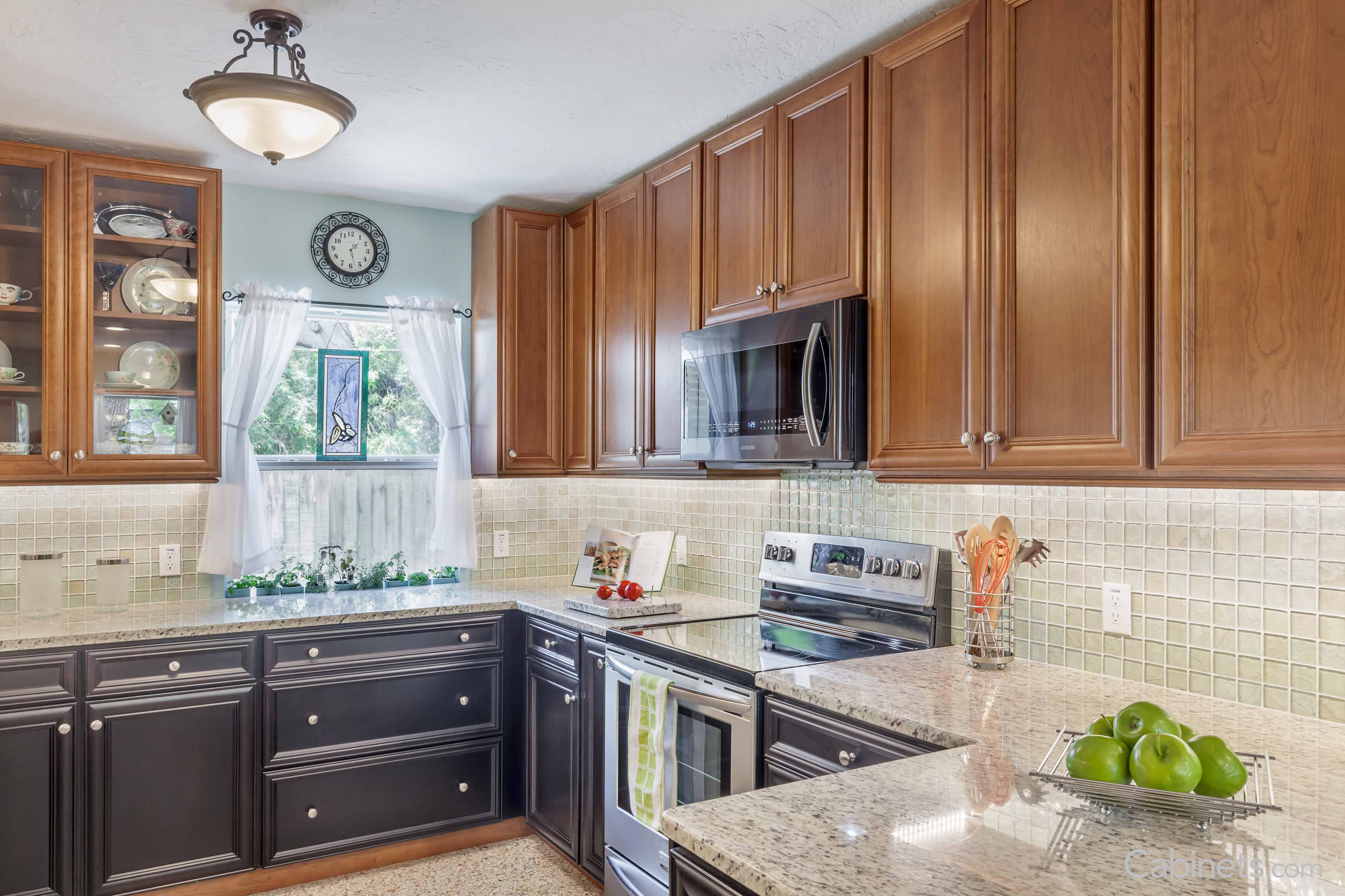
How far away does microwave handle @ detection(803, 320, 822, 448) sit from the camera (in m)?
2.28

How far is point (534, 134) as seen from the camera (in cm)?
293

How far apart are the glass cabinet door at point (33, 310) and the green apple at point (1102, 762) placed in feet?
10.1

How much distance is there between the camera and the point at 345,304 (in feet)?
12.0

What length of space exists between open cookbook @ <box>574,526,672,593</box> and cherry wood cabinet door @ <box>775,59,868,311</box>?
44.4 inches

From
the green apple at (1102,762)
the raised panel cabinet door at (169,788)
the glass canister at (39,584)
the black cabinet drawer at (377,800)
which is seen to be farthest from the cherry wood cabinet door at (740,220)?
the glass canister at (39,584)

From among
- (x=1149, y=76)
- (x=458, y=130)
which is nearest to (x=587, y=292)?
(x=458, y=130)

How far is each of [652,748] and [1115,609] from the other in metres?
1.27

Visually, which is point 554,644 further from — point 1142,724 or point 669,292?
point 1142,724

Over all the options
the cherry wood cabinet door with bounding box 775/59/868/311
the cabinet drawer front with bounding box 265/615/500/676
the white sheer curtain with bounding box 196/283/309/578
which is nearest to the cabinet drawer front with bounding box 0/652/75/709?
the cabinet drawer front with bounding box 265/615/500/676

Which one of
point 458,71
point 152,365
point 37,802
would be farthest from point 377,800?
point 458,71

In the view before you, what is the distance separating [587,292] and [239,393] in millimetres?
1394

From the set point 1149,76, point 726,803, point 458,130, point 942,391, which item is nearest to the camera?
point 726,803

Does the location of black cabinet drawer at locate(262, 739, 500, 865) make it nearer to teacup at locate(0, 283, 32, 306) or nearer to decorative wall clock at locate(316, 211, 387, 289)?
teacup at locate(0, 283, 32, 306)

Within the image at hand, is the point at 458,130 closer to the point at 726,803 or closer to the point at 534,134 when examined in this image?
the point at 534,134
